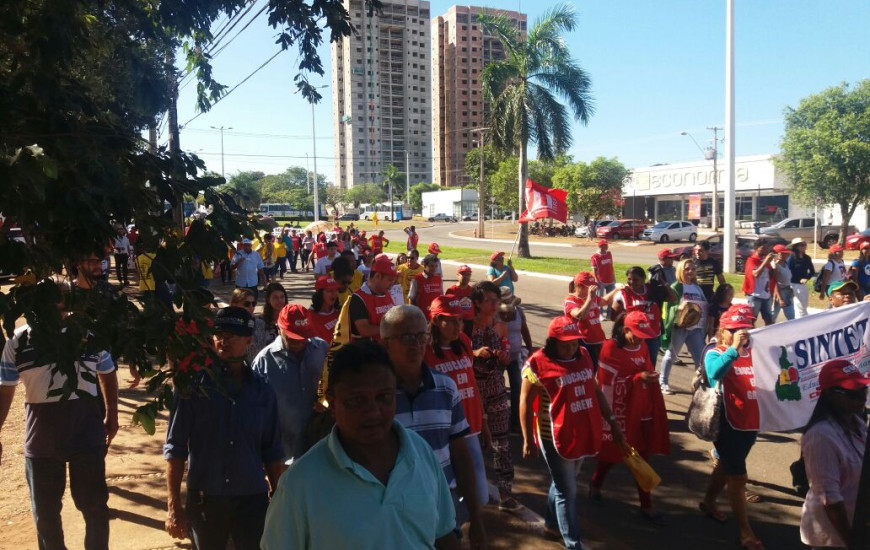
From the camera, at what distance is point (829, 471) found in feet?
11.5

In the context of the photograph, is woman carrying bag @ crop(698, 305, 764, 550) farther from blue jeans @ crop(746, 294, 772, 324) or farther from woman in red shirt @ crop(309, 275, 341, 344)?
blue jeans @ crop(746, 294, 772, 324)

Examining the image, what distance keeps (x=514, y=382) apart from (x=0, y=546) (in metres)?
4.51

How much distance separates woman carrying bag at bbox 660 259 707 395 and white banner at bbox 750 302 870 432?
73.7 inches

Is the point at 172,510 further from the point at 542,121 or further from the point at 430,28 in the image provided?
the point at 430,28

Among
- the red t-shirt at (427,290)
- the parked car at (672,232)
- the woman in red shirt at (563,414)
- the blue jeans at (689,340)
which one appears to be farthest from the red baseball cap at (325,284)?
the parked car at (672,232)

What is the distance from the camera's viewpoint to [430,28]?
150375 millimetres

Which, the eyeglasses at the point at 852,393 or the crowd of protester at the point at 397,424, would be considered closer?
the crowd of protester at the point at 397,424

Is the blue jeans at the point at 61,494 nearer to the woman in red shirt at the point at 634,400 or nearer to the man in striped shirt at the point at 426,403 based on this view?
the man in striped shirt at the point at 426,403

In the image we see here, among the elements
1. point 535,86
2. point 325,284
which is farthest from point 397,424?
point 535,86

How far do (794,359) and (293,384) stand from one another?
13.9ft

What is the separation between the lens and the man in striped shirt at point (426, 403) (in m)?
3.25

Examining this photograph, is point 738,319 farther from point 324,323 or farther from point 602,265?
point 602,265

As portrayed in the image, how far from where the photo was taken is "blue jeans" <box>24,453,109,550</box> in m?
3.92

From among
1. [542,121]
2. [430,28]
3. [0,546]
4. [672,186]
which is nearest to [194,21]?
[0,546]
